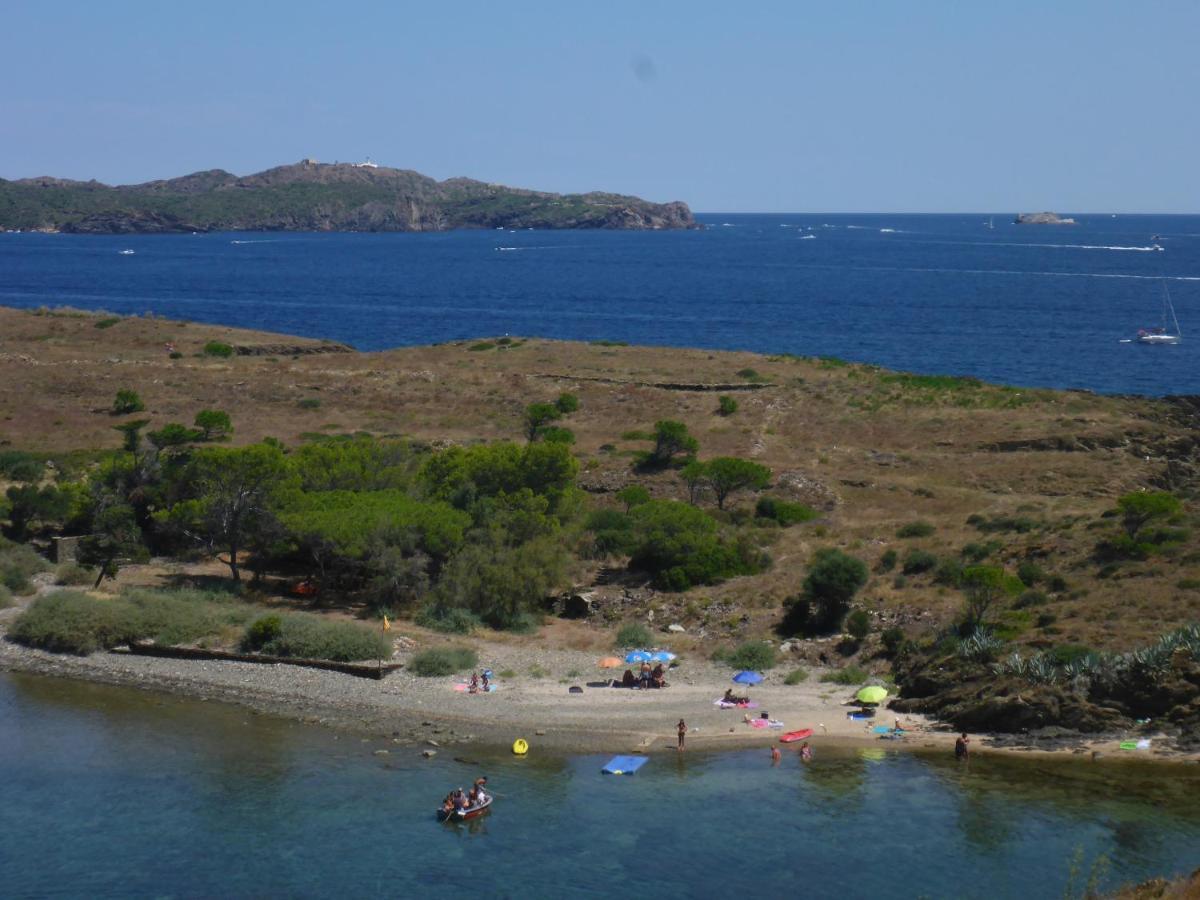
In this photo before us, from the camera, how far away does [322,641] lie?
3925 cm

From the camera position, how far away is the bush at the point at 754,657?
126 ft

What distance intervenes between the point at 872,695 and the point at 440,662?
12.5 m

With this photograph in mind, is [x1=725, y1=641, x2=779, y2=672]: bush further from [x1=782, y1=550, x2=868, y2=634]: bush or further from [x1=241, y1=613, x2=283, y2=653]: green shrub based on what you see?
[x1=241, y1=613, x2=283, y2=653]: green shrub

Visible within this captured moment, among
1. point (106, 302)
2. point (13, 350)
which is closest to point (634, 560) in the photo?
point (13, 350)

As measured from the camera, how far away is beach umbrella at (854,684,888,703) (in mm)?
35000

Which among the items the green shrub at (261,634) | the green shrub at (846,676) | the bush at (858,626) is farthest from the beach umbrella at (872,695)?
the green shrub at (261,634)

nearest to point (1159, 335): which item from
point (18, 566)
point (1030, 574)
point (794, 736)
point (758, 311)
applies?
point (758, 311)

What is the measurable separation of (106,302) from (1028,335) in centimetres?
10131

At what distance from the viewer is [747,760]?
3212cm

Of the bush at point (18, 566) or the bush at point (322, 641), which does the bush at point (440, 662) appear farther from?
the bush at point (18, 566)

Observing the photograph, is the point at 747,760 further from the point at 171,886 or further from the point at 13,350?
the point at 13,350

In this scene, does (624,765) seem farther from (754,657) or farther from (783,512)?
(783,512)

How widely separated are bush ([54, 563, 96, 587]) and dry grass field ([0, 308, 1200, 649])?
58.4 feet

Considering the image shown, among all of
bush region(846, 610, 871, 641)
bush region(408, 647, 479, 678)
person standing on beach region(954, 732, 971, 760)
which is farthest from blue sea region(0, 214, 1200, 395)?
person standing on beach region(954, 732, 971, 760)
